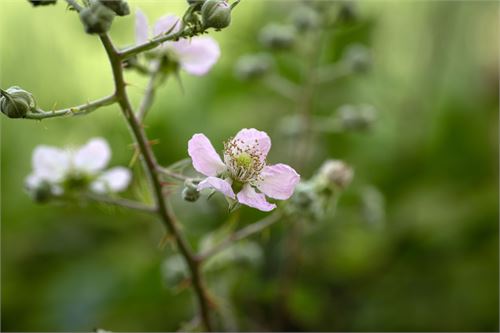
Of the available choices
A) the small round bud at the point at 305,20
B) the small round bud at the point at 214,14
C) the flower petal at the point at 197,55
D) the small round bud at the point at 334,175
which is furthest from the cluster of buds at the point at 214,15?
the small round bud at the point at 305,20

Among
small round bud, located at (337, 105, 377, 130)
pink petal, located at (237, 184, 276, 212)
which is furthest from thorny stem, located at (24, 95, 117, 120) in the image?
small round bud, located at (337, 105, 377, 130)

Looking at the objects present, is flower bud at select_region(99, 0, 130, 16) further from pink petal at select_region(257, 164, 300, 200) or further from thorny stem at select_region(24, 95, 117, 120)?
pink petal at select_region(257, 164, 300, 200)

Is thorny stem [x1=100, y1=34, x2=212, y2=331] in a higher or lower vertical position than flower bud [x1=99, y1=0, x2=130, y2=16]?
lower

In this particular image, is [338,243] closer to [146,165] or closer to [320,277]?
[320,277]

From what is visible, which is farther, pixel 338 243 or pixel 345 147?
pixel 345 147

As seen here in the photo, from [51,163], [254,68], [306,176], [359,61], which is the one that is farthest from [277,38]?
[51,163]

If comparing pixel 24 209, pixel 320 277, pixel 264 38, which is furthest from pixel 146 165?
pixel 24 209
